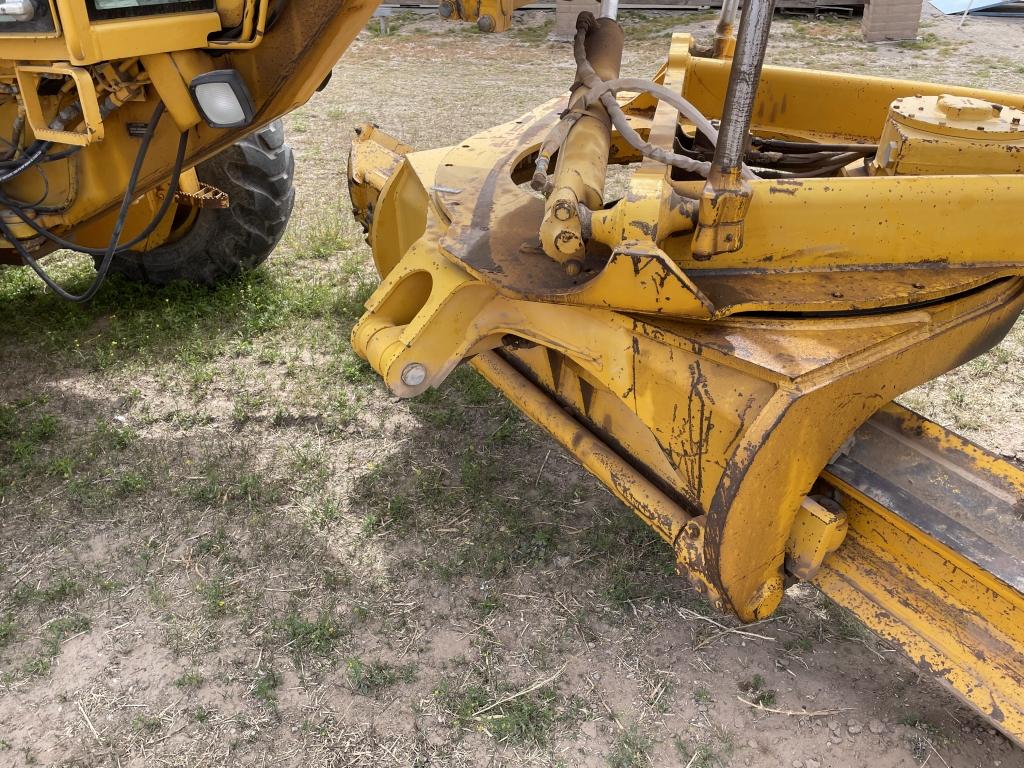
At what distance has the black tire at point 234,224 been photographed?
370 cm

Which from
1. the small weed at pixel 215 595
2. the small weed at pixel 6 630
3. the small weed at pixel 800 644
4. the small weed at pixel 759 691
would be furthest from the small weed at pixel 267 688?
the small weed at pixel 800 644

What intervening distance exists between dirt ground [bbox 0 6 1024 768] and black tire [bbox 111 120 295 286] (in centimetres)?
13

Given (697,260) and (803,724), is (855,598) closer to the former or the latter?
(803,724)

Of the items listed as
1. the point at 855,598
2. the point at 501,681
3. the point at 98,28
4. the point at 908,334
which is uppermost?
the point at 98,28

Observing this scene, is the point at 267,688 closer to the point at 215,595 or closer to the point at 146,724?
the point at 146,724

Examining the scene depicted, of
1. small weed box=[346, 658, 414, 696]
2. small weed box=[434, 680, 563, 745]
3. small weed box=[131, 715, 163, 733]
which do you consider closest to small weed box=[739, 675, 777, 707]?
small weed box=[434, 680, 563, 745]

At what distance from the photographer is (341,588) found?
2.53 meters

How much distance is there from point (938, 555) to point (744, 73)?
1093 millimetres

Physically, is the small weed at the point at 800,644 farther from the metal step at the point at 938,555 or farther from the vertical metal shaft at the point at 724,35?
the vertical metal shaft at the point at 724,35

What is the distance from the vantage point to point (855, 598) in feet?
6.43

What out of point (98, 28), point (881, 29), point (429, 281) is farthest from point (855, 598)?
point (881, 29)

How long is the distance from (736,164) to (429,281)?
0.98 meters

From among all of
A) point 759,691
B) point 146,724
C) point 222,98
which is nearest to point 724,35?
point 222,98

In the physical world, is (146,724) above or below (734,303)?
below
